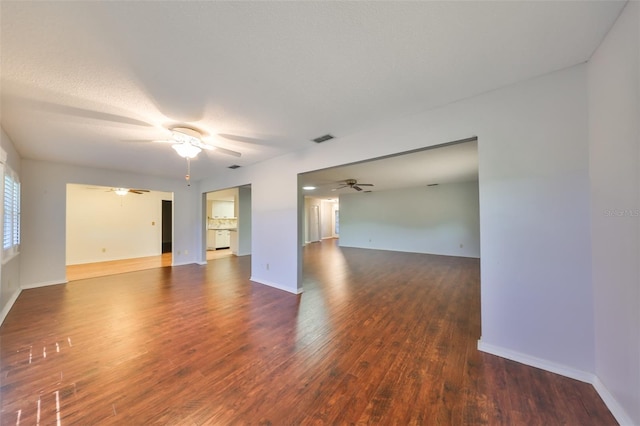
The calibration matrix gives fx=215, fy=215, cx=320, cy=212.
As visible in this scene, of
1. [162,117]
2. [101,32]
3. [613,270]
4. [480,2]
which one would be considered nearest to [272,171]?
[162,117]

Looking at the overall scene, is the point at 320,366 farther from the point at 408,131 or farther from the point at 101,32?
the point at 101,32

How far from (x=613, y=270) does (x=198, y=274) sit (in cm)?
605

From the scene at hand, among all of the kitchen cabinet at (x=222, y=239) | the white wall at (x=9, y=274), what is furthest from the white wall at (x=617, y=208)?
the kitchen cabinet at (x=222, y=239)

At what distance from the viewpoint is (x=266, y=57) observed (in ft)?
5.00

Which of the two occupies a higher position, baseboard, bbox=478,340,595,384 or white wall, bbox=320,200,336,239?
white wall, bbox=320,200,336,239

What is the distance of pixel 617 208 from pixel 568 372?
1.32m

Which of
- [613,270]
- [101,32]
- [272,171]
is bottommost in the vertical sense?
[613,270]

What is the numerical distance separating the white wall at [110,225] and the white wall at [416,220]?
714 cm

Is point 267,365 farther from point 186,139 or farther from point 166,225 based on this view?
point 166,225

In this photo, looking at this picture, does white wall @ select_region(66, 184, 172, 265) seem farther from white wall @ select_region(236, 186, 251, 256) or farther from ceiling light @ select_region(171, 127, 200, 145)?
ceiling light @ select_region(171, 127, 200, 145)

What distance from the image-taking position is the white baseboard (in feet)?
4.30

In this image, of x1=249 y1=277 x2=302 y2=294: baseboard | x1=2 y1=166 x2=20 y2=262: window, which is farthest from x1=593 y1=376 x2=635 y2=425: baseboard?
x1=2 y1=166 x2=20 y2=262: window

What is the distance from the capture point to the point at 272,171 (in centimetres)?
409

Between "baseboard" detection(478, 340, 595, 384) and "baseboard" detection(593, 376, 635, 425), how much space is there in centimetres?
6
